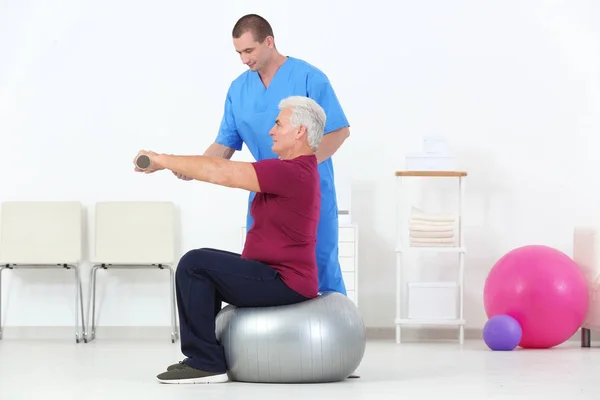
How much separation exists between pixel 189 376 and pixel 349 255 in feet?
6.51

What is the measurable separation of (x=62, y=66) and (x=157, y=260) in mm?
1193

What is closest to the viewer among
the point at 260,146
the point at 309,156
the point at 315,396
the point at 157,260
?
the point at 315,396

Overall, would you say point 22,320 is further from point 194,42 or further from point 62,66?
point 194,42

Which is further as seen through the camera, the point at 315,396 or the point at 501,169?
the point at 501,169

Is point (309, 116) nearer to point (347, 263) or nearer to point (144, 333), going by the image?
point (347, 263)

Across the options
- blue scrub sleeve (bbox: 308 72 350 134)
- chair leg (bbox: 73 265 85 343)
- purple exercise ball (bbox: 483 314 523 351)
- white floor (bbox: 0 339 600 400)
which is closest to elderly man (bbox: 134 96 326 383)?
white floor (bbox: 0 339 600 400)

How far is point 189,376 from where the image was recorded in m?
3.35

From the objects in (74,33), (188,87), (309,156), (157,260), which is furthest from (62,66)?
(309,156)

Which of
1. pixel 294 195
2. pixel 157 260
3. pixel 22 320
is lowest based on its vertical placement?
pixel 22 320

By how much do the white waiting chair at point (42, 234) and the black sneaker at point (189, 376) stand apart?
6.95ft

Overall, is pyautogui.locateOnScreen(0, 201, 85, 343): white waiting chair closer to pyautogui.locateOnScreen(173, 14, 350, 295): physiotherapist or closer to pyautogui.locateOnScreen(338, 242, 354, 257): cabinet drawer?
pyautogui.locateOnScreen(338, 242, 354, 257): cabinet drawer

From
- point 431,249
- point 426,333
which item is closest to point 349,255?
point 431,249

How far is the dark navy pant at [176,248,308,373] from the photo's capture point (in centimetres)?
328

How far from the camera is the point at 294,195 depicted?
3.25 m
